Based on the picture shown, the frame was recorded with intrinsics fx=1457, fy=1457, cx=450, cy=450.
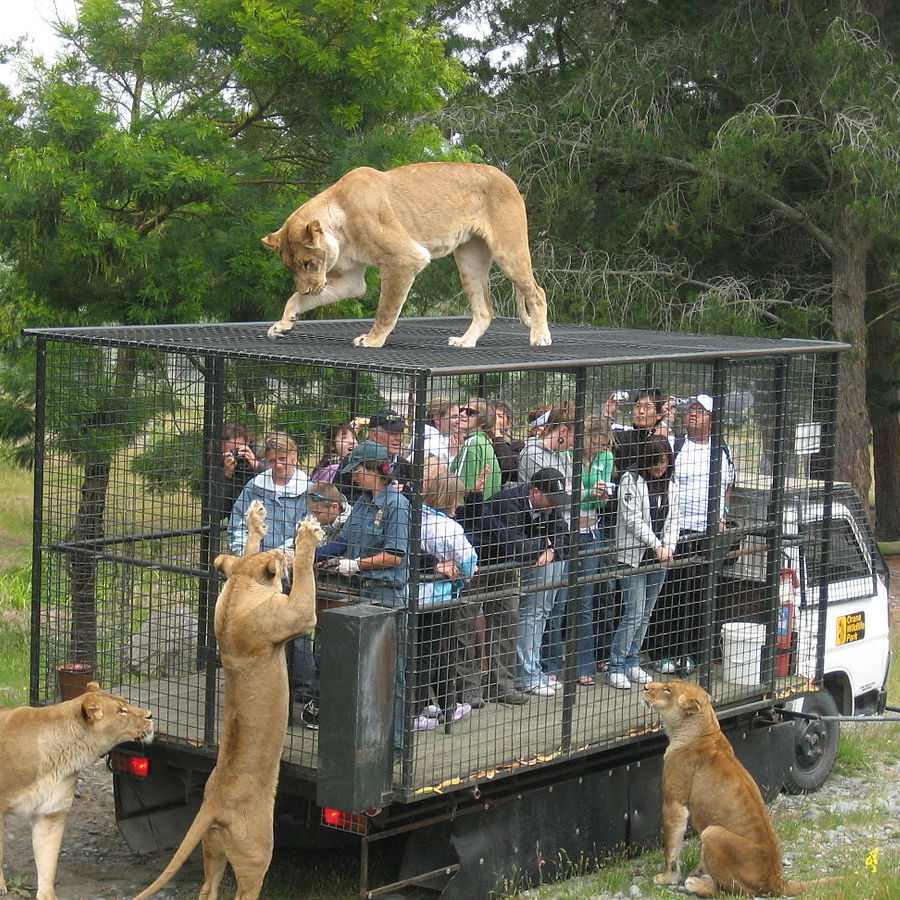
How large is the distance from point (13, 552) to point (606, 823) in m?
11.8

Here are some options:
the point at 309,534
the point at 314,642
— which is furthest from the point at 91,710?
the point at 309,534

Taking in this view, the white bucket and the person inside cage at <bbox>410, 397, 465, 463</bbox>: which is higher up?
the person inside cage at <bbox>410, 397, 465, 463</bbox>

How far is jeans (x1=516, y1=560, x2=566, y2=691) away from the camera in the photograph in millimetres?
7125

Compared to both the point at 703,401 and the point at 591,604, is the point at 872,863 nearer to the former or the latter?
the point at 591,604

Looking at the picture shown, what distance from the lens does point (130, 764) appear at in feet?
23.3

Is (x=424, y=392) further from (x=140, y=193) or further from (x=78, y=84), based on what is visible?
(x=78, y=84)

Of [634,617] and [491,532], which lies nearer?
[491,532]

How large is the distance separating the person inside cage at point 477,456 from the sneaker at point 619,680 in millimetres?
1206

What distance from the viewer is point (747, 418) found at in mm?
8023

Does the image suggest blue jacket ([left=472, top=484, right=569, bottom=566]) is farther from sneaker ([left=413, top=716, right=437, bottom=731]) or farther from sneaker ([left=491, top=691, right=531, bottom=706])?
sneaker ([left=413, top=716, right=437, bottom=731])

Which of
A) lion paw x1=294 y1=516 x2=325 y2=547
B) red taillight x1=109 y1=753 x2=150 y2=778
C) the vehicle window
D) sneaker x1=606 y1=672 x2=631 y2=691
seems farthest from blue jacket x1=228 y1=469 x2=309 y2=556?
the vehicle window

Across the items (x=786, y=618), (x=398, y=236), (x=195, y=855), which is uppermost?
(x=398, y=236)

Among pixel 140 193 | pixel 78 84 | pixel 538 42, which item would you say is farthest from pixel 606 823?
pixel 538 42

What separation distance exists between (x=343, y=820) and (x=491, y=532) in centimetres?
179
